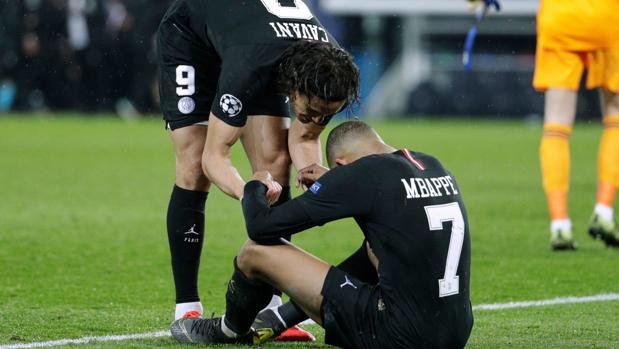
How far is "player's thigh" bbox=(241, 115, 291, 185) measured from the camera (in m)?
5.41

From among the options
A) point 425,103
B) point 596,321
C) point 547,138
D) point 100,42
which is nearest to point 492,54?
point 425,103

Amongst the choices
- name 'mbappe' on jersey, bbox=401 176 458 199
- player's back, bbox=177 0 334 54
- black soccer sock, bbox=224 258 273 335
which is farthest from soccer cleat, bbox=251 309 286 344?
player's back, bbox=177 0 334 54

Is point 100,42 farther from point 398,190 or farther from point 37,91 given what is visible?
point 398,190

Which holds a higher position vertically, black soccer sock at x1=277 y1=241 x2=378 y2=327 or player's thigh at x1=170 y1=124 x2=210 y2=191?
player's thigh at x1=170 y1=124 x2=210 y2=191

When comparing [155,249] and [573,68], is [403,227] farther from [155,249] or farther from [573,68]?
[573,68]

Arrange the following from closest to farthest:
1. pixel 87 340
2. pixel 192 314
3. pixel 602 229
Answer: pixel 87 340, pixel 192 314, pixel 602 229

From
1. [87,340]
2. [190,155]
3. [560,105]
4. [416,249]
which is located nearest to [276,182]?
[416,249]

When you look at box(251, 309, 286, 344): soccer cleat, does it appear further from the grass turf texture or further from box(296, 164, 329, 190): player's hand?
box(296, 164, 329, 190): player's hand

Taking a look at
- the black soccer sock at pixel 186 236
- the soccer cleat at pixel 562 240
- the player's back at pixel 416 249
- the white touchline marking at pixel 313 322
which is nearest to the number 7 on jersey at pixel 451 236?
the player's back at pixel 416 249

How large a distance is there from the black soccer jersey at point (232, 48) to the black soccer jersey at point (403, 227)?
28.2 inches

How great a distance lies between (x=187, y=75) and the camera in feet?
18.0

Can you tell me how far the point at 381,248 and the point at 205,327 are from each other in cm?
96

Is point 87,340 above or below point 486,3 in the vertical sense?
below

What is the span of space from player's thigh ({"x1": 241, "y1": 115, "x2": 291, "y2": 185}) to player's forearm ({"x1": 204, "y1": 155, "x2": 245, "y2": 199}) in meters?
0.41
